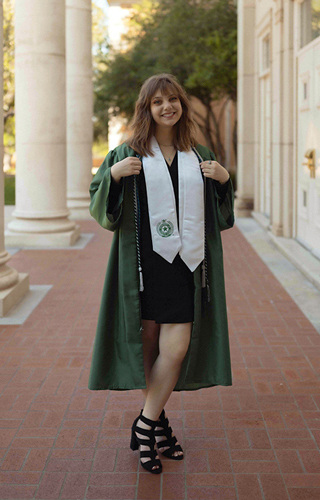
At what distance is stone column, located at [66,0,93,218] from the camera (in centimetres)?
1427

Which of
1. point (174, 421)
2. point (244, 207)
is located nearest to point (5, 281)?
point (174, 421)

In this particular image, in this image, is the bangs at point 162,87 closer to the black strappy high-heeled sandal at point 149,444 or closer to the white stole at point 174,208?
the white stole at point 174,208

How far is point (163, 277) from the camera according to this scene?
10.3 feet

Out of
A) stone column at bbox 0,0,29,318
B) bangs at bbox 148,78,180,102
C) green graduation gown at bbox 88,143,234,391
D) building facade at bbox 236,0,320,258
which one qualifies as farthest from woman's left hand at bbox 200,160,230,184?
building facade at bbox 236,0,320,258

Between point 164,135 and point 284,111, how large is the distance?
734cm

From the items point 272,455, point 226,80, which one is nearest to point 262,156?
point 226,80

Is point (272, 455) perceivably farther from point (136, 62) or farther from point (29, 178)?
point (136, 62)

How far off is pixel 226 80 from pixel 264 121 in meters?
Answer: 7.13

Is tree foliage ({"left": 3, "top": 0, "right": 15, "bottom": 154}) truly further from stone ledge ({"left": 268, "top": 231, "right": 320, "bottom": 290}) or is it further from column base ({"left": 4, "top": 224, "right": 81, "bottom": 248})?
stone ledge ({"left": 268, "top": 231, "right": 320, "bottom": 290})

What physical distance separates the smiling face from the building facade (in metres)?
5.52

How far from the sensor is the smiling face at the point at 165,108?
3.07m

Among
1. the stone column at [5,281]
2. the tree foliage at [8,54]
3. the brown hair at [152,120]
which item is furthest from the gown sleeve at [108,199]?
the tree foliage at [8,54]

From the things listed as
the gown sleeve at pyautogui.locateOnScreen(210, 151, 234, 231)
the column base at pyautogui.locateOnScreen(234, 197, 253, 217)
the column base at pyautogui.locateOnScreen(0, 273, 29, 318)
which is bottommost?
the column base at pyautogui.locateOnScreen(0, 273, 29, 318)

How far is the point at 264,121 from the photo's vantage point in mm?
13180
